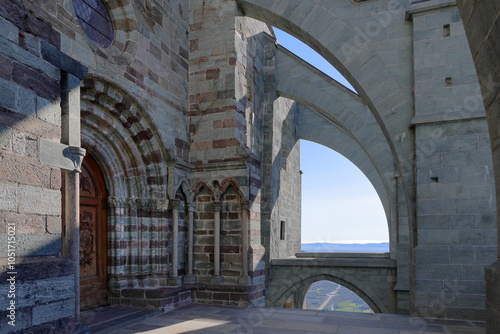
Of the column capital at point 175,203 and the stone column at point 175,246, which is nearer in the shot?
the stone column at point 175,246

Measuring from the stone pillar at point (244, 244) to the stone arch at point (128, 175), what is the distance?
129 cm

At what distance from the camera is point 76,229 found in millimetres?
3436

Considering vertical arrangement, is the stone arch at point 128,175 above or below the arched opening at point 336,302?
above

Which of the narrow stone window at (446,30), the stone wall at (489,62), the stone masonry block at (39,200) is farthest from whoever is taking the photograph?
the narrow stone window at (446,30)

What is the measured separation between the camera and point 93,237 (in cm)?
559

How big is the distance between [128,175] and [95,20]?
2242 millimetres

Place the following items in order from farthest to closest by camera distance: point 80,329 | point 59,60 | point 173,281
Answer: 1. point 173,281
2. point 80,329
3. point 59,60

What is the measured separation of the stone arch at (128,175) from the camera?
5.46 m

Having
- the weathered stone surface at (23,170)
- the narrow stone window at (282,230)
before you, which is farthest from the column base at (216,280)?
the narrow stone window at (282,230)

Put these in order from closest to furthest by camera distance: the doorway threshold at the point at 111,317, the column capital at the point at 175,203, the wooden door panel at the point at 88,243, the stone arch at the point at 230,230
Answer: the doorway threshold at the point at 111,317
the wooden door panel at the point at 88,243
the column capital at the point at 175,203
the stone arch at the point at 230,230

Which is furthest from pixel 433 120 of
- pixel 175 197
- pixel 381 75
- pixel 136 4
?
pixel 136 4

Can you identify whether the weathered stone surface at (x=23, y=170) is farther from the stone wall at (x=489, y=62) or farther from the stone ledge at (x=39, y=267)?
the stone wall at (x=489, y=62)

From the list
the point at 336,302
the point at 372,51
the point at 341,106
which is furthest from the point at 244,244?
the point at 336,302

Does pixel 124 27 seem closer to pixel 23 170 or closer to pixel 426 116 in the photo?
pixel 23 170
